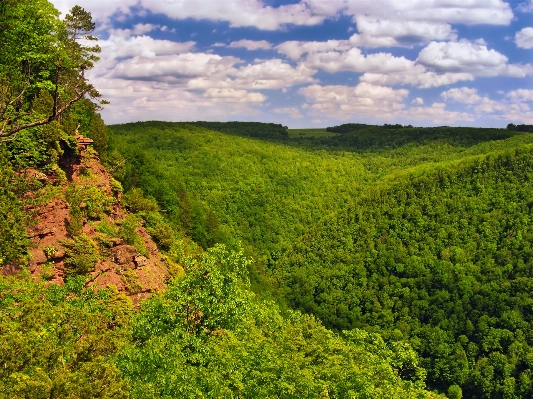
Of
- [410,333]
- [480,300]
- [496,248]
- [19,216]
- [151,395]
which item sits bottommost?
[410,333]

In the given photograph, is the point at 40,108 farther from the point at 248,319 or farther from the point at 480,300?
the point at 480,300

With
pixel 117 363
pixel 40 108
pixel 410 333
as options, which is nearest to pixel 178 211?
pixel 40 108

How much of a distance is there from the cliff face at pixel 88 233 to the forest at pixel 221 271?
134 mm

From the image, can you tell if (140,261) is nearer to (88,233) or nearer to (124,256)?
(124,256)

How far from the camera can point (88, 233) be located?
2720cm

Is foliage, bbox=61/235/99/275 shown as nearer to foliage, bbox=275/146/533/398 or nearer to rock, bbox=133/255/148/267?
rock, bbox=133/255/148/267

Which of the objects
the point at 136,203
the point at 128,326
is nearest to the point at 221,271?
the point at 128,326

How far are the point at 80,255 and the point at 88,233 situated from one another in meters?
3.19

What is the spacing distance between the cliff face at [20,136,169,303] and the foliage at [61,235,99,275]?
6 cm

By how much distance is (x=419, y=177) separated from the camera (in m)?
164

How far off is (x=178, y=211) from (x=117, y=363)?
38.7 meters

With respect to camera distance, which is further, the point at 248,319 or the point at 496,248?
the point at 496,248

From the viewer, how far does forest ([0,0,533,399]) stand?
1470 cm

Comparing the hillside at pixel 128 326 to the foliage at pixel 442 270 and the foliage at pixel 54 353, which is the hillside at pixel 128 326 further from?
the foliage at pixel 442 270
